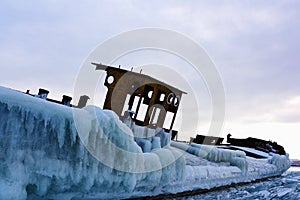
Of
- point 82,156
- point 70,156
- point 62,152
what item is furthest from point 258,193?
point 62,152

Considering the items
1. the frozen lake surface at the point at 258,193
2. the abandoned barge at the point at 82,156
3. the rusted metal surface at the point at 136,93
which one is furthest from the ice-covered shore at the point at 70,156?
the rusted metal surface at the point at 136,93

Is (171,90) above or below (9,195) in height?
above

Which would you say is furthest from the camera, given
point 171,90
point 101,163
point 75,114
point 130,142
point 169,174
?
point 171,90

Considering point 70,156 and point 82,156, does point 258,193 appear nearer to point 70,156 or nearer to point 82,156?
point 82,156

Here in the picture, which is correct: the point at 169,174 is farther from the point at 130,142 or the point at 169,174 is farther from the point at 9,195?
the point at 9,195

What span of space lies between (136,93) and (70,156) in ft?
25.2

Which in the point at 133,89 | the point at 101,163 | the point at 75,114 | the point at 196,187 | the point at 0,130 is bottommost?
the point at 196,187

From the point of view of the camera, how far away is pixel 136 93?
40.4ft

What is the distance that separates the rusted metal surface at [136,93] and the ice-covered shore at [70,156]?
5.15 metres

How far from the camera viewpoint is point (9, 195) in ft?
12.6

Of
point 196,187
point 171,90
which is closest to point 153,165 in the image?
point 196,187

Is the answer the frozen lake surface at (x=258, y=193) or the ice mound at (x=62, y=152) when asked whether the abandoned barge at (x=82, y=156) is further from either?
the frozen lake surface at (x=258, y=193)

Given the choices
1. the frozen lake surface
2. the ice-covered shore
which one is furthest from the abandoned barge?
the frozen lake surface

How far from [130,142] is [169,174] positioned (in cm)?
176
